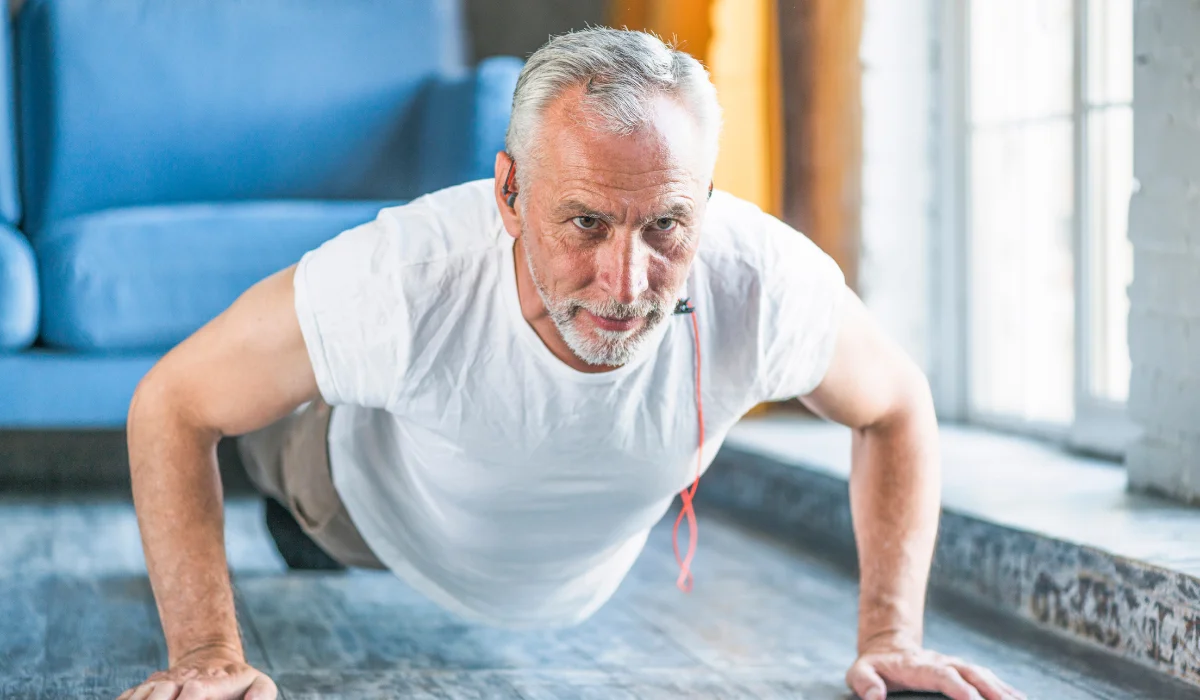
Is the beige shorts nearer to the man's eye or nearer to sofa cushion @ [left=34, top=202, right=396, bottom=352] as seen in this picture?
sofa cushion @ [left=34, top=202, right=396, bottom=352]

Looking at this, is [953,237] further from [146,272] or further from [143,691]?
[143,691]

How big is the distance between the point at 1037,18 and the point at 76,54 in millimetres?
1971

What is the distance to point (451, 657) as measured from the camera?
162 cm

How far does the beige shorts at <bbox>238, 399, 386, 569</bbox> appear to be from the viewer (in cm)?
172

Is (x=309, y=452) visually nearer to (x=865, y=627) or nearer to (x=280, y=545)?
(x=280, y=545)

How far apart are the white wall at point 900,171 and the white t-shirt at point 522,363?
1.43 metres

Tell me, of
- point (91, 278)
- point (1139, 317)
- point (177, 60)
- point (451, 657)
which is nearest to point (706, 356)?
point (451, 657)

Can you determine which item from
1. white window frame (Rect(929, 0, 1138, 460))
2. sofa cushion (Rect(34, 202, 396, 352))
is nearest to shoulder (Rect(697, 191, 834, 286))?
sofa cushion (Rect(34, 202, 396, 352))

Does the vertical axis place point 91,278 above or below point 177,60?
below

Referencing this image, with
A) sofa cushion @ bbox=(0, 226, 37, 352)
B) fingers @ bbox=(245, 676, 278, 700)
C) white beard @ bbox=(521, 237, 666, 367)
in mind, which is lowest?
fingers @ bbox=(245, 676, 278, 700)

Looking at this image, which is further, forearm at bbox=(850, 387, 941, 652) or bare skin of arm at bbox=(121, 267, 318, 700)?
forearm at bbox=(850, 387, 941, 652)

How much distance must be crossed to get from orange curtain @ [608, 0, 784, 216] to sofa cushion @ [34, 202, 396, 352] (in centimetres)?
110

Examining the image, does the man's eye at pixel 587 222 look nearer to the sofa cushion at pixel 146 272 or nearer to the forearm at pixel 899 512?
the forearm at pixel 899 512

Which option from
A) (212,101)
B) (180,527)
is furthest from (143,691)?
(212,101)
